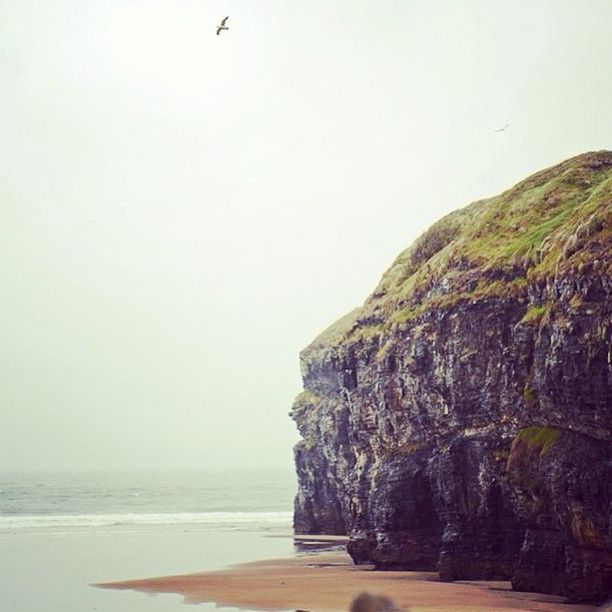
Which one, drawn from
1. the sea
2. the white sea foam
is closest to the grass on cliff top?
the sea

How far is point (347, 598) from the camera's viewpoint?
37438mm

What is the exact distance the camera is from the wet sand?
111 feet

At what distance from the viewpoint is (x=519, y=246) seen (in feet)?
144

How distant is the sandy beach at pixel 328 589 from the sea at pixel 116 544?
200cm

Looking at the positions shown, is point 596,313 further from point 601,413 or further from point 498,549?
point 498,549

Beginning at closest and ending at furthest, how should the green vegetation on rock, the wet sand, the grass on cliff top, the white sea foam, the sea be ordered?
the wet sand → the green vegetation on rock → the grass on cliff top → the sea → the white sea foam

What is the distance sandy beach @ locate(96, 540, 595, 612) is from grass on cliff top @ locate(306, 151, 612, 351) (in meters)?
11.3

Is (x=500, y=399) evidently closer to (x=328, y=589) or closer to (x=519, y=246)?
(x=519, y=246)

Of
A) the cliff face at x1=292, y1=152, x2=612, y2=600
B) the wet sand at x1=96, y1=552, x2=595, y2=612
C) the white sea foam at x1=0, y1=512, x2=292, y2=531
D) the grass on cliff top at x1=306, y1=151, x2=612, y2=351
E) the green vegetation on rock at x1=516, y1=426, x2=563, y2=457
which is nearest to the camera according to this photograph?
the cliff face at x1=292, y1=152, x2=612, y2=600

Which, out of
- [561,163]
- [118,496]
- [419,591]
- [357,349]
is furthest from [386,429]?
[118,496]

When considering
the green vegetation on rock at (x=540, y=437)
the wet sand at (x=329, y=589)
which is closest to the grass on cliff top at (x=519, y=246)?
the green vegetation on rock at (x=540, y=437)

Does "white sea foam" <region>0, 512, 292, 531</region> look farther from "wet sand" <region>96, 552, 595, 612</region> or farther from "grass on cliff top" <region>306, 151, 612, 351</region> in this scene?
"grass on cliff top" <region>306, 151, 612, 351</region>

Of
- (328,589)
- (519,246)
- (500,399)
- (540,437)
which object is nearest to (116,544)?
(328,589)

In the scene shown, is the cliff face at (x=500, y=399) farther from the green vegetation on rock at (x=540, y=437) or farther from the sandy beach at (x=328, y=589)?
the sandy beach at (x=328, y=589)
